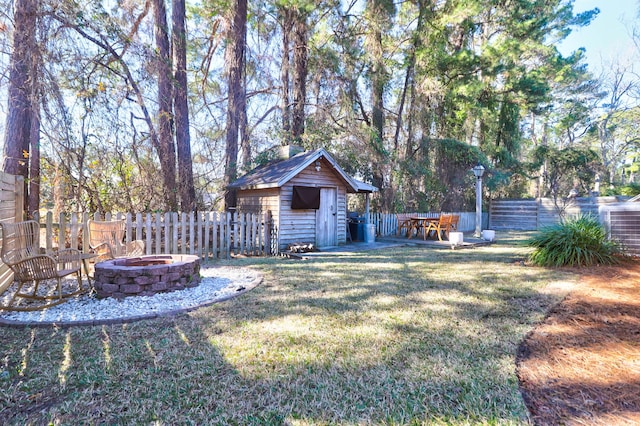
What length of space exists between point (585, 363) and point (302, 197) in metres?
7.68

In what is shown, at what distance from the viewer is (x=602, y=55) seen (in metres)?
23.4

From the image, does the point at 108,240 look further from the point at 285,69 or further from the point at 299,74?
the point at 299,74

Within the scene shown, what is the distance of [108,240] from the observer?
6043mm

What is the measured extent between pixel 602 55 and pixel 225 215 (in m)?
29.3

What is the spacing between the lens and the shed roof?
9.23 metres

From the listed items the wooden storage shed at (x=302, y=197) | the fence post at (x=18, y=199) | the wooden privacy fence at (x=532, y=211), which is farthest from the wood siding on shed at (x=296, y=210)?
the wooden privacy fence at (x=532, y=211)

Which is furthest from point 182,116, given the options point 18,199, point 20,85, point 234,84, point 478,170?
point 478,170

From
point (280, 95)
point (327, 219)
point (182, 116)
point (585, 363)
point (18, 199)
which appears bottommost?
point (585, 363)

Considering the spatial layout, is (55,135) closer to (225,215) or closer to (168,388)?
(225,215)

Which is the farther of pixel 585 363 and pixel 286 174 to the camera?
pixel 286 174

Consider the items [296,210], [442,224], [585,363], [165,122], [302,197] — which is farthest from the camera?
[442,224]

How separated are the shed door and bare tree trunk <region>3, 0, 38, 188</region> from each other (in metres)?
7.27

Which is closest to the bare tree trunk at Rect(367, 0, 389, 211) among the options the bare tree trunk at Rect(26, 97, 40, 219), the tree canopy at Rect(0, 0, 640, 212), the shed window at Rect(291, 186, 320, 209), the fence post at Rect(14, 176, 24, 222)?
the tree canopy at Rect(0, 0, 640, 212)

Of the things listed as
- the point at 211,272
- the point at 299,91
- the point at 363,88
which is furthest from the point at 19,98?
the point at 363,88
